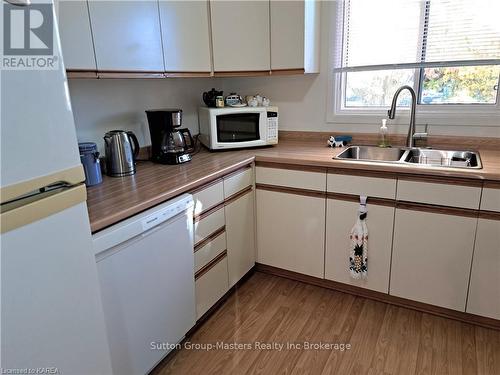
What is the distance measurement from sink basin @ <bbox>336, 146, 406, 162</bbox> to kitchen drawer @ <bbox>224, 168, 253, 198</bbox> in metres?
0.60

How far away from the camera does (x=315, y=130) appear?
264 cm

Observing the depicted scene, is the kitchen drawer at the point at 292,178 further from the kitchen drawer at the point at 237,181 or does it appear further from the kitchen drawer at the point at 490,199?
the kitchen drawer at the point at 490,199

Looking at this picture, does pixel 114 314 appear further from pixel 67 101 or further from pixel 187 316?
pixel 67 101

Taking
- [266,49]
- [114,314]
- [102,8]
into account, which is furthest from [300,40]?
[114,314]

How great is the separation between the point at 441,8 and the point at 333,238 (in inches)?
60.5

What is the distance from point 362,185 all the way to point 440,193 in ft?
1.28

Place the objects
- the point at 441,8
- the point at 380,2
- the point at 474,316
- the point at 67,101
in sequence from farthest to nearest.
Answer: the point at 380,2, the point at 441,8, the point at 474,316, the point at 67,101

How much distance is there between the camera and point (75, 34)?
4.91 ft

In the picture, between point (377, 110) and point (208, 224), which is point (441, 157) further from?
point (208, 224)

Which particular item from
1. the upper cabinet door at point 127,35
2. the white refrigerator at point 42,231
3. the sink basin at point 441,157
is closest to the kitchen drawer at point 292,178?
the sink basin at point 441,157

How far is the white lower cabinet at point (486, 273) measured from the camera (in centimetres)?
173

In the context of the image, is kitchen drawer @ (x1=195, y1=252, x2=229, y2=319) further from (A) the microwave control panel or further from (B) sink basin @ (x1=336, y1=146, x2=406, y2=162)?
(B) sink basin @ (x1=336, y1=146, x2=406, y2=162)

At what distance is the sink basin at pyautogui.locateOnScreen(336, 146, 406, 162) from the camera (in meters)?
2.27

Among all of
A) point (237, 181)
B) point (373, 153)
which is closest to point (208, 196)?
point (237, 181)
